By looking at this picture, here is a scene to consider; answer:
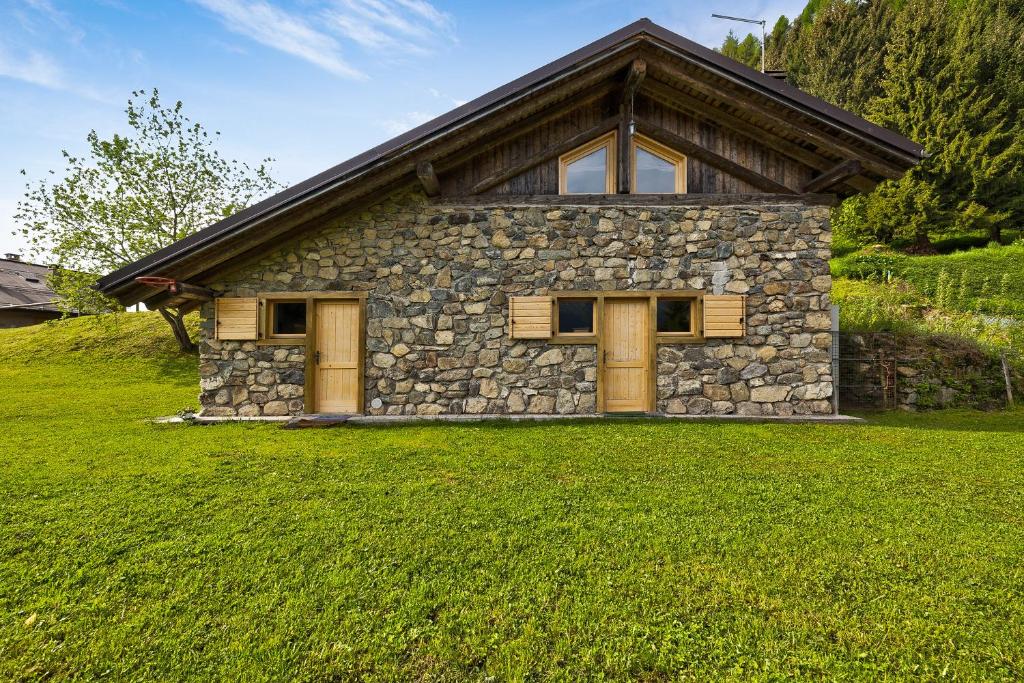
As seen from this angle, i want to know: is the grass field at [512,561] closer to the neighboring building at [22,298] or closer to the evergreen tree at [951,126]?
the evergreen tree at [951,126]

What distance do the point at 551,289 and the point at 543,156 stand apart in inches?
88.1

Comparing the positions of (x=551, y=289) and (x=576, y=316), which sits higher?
(x=551, y=289)

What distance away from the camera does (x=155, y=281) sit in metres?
6.06

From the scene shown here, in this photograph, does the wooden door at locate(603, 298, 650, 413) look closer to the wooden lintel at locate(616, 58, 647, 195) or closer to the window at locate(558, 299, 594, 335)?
the window at locate(558, 299, 594, 335)

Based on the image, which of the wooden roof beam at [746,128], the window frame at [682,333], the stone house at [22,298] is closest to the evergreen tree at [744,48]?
the wooden roof beam at [746,128]

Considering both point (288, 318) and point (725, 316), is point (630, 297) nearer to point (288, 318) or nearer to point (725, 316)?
point (725, 316)

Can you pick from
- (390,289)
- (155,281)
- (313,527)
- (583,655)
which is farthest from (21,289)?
(583,655)

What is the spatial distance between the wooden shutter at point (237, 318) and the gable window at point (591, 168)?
18.4 feet

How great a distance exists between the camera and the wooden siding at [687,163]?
6.90 metres

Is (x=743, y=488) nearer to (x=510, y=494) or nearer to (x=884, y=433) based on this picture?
(x=510, y=494)

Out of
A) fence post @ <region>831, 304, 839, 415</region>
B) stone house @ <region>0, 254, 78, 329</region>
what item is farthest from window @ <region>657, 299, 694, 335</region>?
stone house @ <region>0, 254, 78, 329</region>

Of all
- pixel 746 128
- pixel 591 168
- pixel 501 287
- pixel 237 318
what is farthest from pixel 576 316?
pixel 237 318

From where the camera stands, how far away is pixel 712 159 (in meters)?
6.86

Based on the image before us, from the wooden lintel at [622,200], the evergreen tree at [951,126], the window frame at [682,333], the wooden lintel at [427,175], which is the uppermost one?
the evergreen tree at [951,126]
